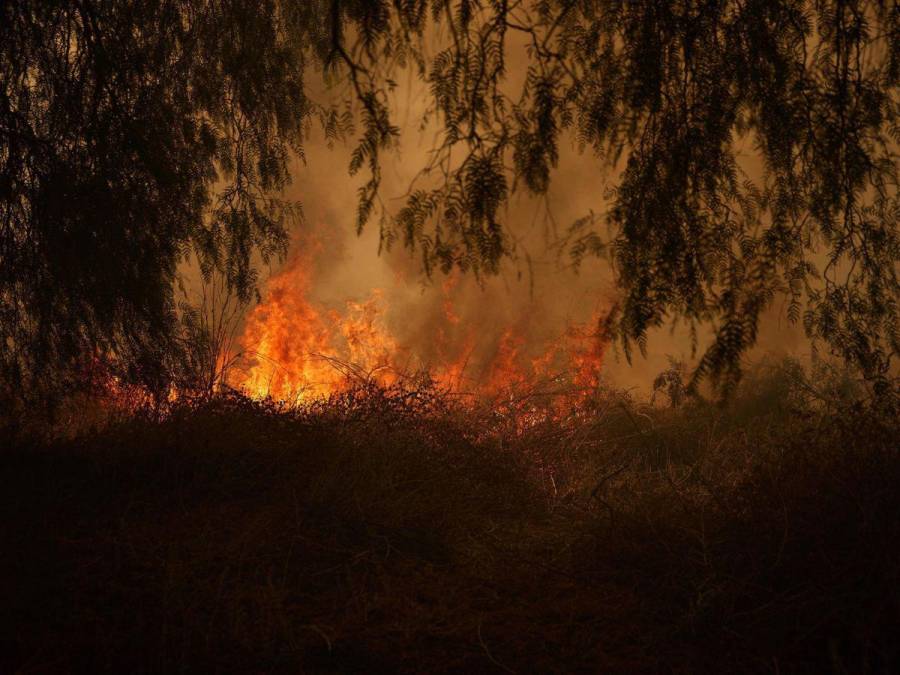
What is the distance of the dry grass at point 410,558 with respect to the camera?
2.86 metres

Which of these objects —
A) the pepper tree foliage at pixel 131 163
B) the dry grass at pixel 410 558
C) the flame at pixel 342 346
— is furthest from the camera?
the flame at pixel 342 346

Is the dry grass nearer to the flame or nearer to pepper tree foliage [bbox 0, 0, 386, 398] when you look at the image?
pepper tree foliage [bbox 0, 0, 386, 398]

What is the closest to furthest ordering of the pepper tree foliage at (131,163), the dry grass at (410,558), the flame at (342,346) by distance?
1. the dry grass at (410,558)
2. the pepper tree foliage at (131,163)
3. the flame at (342,346)

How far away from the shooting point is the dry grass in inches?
113

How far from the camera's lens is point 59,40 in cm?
509

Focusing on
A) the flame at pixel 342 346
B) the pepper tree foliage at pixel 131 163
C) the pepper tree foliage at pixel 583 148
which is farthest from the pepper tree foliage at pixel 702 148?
the flame at pixel 342 346

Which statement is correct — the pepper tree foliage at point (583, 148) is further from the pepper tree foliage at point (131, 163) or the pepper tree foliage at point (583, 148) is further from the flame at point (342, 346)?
the flame at point (342, 346)

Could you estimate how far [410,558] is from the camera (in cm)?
380

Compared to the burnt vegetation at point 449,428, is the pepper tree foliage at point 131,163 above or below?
above

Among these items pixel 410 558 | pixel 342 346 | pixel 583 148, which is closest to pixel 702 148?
pixel 583 148

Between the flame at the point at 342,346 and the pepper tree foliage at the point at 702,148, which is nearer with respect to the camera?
the pepper tree foliage at the point at 702,148

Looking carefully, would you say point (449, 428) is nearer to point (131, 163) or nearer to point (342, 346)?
point (131, 163)

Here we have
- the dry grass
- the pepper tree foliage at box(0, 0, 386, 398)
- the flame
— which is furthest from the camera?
the flame

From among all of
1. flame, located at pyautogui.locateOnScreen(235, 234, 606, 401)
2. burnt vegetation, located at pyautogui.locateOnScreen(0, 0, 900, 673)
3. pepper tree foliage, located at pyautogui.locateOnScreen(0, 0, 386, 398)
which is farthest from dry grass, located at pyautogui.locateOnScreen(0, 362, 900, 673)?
flame, located at pyautogui.locateOnScreen(235, 234, 606, 401)
